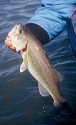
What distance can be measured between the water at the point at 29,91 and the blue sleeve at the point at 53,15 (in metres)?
1.79

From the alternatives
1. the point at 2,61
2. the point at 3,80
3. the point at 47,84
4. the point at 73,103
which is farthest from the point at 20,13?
the point at 47,84

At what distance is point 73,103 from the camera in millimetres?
5727

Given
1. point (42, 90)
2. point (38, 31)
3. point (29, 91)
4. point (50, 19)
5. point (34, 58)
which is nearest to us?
point (34, 58)

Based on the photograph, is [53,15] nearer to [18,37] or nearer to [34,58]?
[18,37]

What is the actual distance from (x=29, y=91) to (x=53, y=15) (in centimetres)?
237

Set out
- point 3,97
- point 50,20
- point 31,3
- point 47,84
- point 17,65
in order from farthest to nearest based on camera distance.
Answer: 1. point 31,3
2. point 17,65
3. point 3,97
4. point 50,20
5. point 47,84

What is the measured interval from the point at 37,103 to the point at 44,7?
2185 mm

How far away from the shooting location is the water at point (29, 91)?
18.1ft

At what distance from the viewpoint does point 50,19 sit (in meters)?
4.53

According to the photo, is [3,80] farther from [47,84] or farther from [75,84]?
[47,84]

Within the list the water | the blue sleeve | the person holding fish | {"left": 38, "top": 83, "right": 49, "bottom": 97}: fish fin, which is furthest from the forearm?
the water

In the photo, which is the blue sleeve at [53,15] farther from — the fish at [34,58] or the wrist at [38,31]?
the fish at [34,58]

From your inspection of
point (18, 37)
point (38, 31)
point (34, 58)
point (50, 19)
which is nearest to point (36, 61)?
point (34, 58)

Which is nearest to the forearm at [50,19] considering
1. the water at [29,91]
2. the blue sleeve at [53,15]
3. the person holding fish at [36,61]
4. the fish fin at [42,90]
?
the blue sleeve at [53,15]
